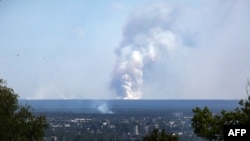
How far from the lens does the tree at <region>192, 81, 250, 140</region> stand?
893 inches

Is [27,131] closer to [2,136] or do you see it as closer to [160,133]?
[2,136]

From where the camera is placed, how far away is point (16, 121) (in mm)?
26625

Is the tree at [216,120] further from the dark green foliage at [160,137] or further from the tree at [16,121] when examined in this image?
the tree at [16,121]

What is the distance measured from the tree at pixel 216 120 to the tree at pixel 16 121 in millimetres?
9575

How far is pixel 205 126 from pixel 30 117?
10454 millimetres

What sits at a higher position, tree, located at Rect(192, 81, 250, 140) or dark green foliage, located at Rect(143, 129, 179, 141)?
tree, located at Rect(192, 81, 250, 140)

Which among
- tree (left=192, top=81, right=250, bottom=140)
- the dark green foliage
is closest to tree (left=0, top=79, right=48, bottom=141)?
the dark green foliage

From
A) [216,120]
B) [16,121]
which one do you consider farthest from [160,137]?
[16,121]

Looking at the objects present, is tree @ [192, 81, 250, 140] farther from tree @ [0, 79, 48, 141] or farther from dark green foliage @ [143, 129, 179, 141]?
tree @ [0, 79, 48, 141]

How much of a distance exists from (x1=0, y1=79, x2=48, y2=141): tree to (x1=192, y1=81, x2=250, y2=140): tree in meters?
9.58

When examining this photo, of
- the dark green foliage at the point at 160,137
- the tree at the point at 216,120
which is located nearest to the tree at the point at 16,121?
the dark green foliage at the point at 160,137

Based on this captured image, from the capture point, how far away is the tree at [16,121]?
26.0 meters

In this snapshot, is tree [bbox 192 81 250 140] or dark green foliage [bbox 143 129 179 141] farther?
dark green foliage [bbox 143 129 179 141]

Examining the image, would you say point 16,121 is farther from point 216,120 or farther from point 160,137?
point 216,120
